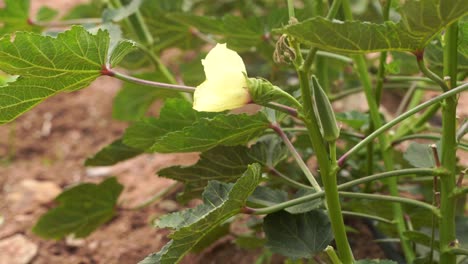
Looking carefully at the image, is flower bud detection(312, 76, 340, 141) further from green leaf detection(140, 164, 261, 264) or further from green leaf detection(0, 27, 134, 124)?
green leaf detection(0, 27, 134, 124)

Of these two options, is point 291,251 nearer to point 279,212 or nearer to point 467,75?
point 279,212

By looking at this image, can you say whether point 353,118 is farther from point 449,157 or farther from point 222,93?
point 222,93

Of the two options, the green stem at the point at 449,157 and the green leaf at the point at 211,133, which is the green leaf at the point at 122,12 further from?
the green stem at the point at 449,157

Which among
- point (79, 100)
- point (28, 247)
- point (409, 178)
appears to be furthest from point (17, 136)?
point (409, 178)

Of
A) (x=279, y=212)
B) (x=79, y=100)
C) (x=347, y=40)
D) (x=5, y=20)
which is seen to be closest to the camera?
(x=347, y=40)

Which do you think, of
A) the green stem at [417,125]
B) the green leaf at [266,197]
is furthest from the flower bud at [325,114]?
the green stem at [417,125]

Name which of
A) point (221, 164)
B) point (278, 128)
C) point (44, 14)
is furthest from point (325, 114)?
point (44, 14)

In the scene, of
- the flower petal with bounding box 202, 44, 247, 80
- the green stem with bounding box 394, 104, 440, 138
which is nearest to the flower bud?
the flower petal with bounding box 202, 44, 247, 80
